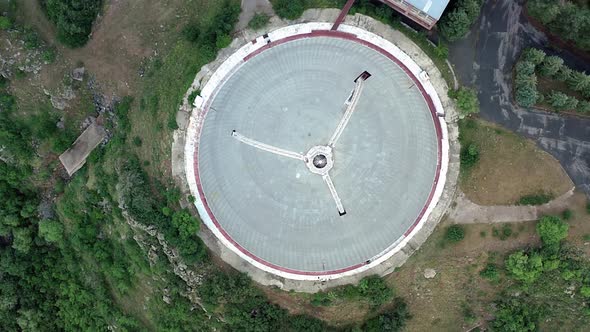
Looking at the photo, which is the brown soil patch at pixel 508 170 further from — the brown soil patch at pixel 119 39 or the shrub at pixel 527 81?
the brown soil patch at pixel 119 39

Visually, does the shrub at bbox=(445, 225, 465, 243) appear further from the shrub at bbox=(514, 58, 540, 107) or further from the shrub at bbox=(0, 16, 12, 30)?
the shrub at bbox=(0, 16, 12, 30)

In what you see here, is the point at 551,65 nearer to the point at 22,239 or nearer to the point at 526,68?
the point at 526,68

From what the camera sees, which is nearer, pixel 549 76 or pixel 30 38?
pixel 549 76

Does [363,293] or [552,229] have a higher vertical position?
[552,229]

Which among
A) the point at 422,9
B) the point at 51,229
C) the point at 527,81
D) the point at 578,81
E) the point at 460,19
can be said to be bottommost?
the point at 51,229

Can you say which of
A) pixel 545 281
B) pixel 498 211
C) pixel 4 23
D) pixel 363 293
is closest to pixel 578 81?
pixel 498 211

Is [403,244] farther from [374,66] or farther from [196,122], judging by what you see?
[196,122]

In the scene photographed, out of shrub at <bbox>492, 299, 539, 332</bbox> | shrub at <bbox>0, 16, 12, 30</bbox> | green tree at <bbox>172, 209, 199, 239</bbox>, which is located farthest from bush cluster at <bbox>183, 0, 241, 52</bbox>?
shrub at <bbox>492, 299, 539, 332</bbox>
